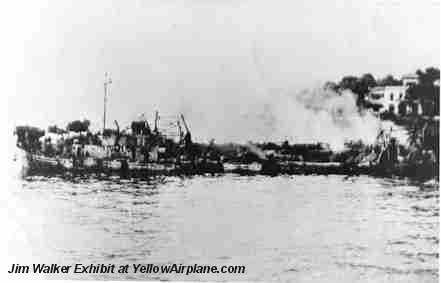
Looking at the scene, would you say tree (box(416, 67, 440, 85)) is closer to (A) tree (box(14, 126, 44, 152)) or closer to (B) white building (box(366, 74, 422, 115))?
(B) white building (box(366, 74, 422, 115))

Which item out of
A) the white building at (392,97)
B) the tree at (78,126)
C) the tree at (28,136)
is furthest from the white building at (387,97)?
the tree at (28,136)

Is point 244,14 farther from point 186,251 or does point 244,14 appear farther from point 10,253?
point 10,253

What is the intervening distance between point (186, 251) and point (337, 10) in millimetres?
1517

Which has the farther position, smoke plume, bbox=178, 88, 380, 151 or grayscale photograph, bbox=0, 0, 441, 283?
smoke plume, bbox=178, 88, 380, 151

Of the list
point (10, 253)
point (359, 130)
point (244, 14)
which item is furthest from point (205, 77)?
point (10, 253)

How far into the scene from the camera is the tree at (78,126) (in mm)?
3709

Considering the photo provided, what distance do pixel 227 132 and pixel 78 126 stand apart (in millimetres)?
808

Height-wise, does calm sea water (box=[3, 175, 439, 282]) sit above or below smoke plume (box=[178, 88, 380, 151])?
below

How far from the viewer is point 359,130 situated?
3781mm

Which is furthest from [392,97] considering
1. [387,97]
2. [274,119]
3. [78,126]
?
[78,126]

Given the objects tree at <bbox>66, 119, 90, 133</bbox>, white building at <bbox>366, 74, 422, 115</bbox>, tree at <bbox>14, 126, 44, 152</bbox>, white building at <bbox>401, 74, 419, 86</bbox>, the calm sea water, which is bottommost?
the calm sea water

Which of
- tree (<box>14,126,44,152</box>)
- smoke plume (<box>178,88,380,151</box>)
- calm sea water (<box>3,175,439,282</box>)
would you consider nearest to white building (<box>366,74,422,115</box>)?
smoke plume (<box>178,88,380,151</box>)

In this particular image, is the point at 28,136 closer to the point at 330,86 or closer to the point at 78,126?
the point at 78,126

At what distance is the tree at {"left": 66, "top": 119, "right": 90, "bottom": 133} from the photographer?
3.71m
